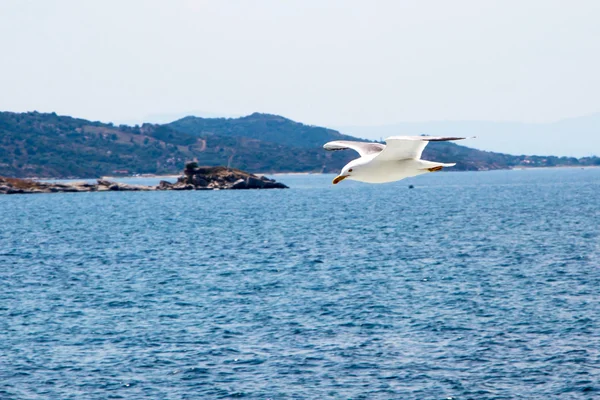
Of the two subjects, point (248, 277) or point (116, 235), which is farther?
point (116, 235)

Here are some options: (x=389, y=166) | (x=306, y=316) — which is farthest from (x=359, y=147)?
(x=306, y=316)

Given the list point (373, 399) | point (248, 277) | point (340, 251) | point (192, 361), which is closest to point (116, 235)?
point (340, 251)

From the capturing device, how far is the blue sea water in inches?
1374

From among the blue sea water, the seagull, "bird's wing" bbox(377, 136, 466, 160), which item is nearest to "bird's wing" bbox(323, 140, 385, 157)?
the seagull

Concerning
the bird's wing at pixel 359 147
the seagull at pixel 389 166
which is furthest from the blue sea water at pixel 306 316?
the seagull at pixel 389 166

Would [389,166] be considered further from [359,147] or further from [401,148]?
[359,147]

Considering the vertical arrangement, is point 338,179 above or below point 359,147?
below

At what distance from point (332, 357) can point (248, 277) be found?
89.2 ft

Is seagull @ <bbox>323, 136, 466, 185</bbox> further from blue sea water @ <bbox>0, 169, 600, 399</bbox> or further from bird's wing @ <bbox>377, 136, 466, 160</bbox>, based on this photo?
blue sea water @ <bbox>0, 169, 600, 399</bbox>

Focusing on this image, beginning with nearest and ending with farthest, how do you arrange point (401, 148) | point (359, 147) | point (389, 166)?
1. point (401, 148)
2. point (389, 166)
3. point (359, 147)

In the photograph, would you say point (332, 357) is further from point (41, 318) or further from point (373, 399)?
point (41, 318)

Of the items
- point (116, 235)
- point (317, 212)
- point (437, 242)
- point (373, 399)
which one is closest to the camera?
point (373, 399)

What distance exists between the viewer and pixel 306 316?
4750 centimetres

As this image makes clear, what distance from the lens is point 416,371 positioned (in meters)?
36.2
